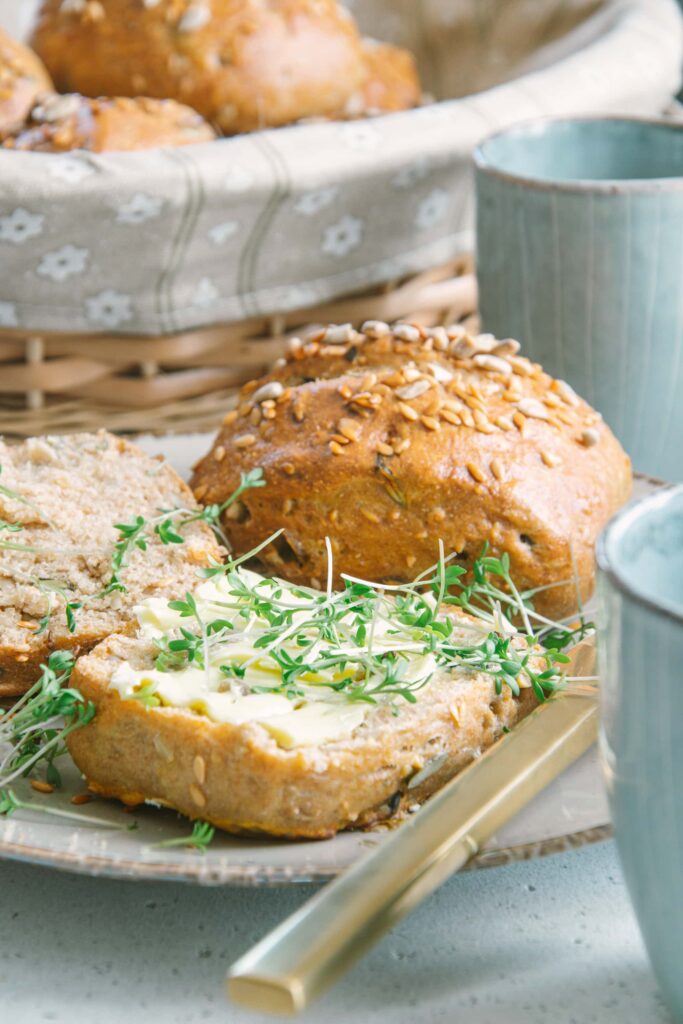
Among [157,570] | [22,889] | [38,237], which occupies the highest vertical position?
[38,237]

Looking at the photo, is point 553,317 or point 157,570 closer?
point 157,570

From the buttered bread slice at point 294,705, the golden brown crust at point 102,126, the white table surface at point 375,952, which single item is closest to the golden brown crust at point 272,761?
the buttered bread slice at point 294,705

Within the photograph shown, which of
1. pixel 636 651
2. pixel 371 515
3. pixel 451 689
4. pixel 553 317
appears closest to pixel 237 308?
pixel 553 317

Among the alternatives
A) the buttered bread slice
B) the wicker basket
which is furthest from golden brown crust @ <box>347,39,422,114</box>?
the buttered bread slice

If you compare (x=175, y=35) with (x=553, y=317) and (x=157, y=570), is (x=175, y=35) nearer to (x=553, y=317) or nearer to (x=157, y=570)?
(x=553, y=317)

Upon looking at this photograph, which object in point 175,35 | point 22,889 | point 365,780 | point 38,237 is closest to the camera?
point 365,780

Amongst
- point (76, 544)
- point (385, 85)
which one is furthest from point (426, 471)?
point (385, 85)

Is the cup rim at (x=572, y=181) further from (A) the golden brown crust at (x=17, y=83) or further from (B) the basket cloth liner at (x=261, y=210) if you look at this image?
(A) the golden brown crust at (x=17, y=83)
